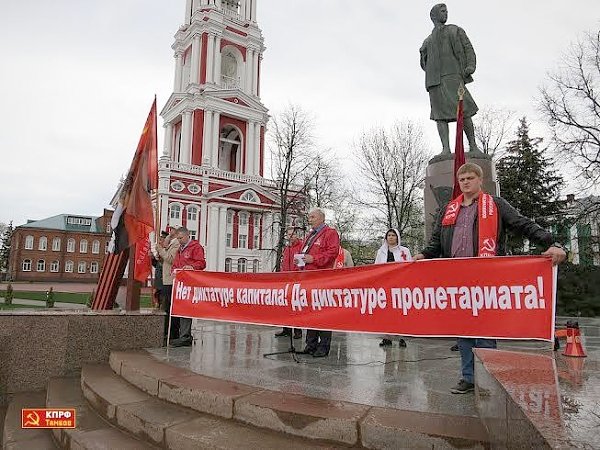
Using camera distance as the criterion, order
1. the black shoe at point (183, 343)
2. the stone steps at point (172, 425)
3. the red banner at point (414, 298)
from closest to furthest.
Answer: the stone steps at point (172, 425) → the red banner at point (414, 298) → the black shoe at point (183, 343)

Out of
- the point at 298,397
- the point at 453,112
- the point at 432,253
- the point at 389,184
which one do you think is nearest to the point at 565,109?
the point at 389,184

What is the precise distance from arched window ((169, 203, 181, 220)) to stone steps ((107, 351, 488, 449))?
4508 centimetres

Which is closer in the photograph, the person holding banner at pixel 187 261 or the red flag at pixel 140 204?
the person holding banner at pixel 187 261

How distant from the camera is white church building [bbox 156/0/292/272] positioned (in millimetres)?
48969

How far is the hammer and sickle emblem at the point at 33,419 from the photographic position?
439cm

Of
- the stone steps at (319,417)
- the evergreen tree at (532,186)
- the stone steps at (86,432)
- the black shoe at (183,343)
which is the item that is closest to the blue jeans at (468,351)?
the stone steps at (319,417)

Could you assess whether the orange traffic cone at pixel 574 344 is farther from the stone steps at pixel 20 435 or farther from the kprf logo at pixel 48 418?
the stone steps at pixel 20 435

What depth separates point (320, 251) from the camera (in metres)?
5.63

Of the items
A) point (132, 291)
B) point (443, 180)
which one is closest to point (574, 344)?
point (443, 180)

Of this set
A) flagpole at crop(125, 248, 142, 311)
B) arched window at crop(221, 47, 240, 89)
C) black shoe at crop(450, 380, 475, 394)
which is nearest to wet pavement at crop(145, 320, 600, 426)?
black shoe at crop(450, 380, 475, 394)

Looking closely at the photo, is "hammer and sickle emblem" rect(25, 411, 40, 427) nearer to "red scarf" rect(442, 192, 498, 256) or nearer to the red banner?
the red banner

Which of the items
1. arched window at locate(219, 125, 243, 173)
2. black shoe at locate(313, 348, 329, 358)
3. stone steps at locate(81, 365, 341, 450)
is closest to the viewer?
stone steps at locate(81, 365, 341, 450)

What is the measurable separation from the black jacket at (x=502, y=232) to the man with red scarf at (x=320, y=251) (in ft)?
5.22

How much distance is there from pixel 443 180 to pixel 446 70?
255 centimetres
